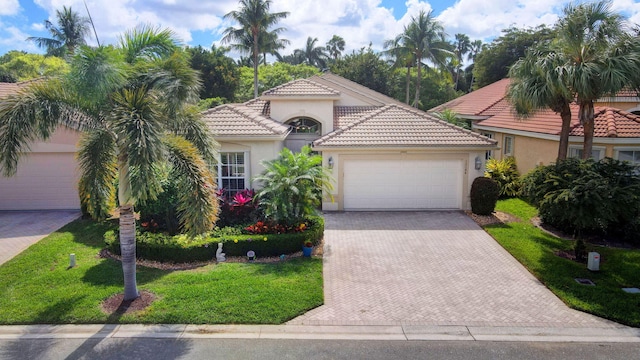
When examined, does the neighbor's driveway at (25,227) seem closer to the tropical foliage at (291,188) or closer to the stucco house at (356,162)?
the stucco house at (356,162)

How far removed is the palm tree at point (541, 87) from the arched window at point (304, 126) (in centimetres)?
853

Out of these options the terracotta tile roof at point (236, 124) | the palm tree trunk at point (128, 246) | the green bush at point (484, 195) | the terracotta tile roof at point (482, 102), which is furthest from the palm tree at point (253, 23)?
the palm tree trunk at point (128, 246)

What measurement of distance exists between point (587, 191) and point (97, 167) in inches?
442

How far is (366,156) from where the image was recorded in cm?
1686

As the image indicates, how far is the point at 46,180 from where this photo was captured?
1758 cm

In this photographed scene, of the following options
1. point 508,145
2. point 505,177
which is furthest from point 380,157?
point 508,145

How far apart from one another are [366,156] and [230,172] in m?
5.07

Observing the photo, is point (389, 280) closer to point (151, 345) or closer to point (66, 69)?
point (151, 345)

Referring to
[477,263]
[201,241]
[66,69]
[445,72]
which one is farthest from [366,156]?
[445,72]

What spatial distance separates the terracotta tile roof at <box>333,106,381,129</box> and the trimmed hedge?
8.61 metres

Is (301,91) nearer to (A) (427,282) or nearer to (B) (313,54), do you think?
(A) (427,282)

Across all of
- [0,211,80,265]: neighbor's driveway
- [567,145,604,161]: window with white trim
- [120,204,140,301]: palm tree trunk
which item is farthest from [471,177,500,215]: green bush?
[0,211,80,265]: neighbor's driveway

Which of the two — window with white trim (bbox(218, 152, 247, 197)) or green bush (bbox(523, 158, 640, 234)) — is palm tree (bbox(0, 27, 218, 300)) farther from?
green bush (bbox(523, 158, 640, 234))

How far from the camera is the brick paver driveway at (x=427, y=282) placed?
30.0 ft
